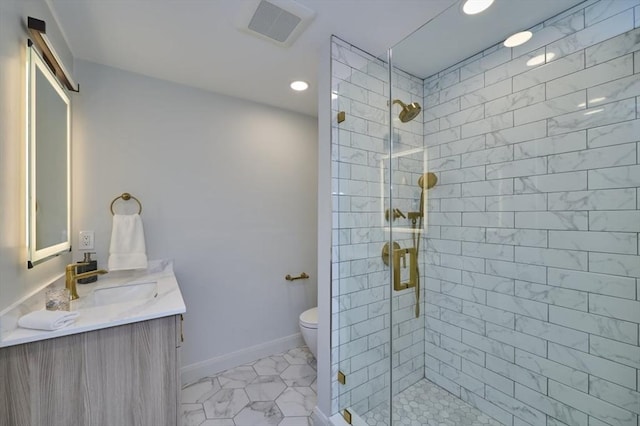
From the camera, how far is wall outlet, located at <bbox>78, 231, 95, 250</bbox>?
1811 mm

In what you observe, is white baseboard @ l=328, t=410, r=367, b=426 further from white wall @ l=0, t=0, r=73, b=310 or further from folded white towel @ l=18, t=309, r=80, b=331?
white wall @ l=0, t=0, r=73, b=310

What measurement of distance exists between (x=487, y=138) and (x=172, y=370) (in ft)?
7.49

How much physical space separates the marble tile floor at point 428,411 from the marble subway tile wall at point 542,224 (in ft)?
0.24

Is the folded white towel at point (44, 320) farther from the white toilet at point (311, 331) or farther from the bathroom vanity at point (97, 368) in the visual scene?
the white toilet at point (311, 331)

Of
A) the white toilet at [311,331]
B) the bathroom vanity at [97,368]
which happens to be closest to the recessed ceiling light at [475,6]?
the bathroom vanity at [97,368]

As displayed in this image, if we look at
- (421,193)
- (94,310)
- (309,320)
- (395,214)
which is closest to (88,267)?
(94,310)

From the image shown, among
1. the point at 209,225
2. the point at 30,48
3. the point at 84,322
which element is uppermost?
the point at 30,48

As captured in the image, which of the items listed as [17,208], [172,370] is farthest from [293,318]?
[17,208]

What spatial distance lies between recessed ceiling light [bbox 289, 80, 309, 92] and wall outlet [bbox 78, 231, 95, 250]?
178 centimetres

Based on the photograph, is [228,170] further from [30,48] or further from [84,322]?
[84,322]

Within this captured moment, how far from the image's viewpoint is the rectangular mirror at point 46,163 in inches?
47.4

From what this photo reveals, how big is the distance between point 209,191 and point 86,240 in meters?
0.86

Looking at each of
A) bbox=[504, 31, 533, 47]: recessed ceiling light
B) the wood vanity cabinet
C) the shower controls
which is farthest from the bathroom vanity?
bbox=[504, 31, 533, 47]: recessed ceiling light

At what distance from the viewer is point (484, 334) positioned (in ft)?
6.14
